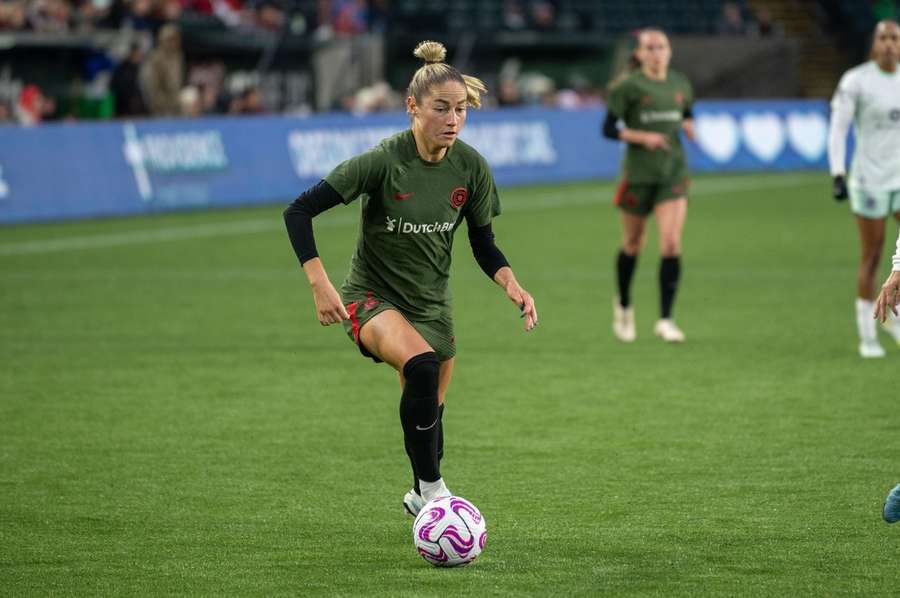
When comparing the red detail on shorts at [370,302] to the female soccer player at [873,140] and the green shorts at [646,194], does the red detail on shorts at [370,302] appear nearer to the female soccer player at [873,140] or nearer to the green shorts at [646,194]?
the female soccer player at [873,140]

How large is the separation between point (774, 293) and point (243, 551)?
29.9 ft

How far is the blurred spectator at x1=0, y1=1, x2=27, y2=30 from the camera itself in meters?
25.3

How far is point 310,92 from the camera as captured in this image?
30859 mm

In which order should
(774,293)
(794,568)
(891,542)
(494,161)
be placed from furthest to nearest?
(494,161) → (774,293) → (891,542) → (794,568)

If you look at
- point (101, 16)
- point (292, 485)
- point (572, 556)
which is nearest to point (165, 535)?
point (292, 485)

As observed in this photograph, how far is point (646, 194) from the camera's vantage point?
12.0 metres

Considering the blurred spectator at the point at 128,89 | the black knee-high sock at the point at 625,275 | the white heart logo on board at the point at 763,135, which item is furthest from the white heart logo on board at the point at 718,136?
the black knee-high sock at the point at 625,275

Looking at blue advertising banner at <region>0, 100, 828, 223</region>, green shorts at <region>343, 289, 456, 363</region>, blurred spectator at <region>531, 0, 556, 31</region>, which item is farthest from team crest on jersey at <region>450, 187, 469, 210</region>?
blurred spectator at <region>531, 0, 556, 31</region>

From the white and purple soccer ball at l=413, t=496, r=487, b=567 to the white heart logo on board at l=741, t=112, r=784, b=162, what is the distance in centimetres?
2437

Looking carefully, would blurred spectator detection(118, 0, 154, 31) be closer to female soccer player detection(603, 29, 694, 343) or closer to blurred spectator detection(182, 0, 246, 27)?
blurred spectator detection(182, 0, 246, 27)

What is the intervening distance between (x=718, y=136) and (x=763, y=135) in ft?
3.43

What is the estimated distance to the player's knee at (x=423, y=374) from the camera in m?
6.07

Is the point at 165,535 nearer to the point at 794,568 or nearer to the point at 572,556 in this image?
the point at 572,556

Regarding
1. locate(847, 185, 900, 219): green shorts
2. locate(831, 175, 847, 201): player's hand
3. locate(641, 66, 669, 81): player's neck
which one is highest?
locate(641, 66, 669, 81): player's neck
